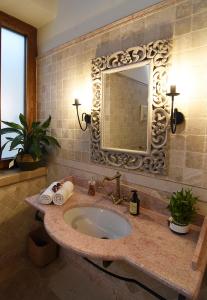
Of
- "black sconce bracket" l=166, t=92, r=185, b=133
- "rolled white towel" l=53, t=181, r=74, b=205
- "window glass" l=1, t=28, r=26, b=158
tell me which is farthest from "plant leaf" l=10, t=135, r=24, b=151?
"black sconce bracket" l=166, t=92, r=185, b=133

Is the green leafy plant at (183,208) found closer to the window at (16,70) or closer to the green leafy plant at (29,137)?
the green leafy plant at (29,137)

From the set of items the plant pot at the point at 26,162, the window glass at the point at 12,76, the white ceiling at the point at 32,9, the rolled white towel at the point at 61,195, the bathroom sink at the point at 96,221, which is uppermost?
the white ceiling at the point at 32,9

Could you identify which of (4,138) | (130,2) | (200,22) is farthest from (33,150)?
(200,22)

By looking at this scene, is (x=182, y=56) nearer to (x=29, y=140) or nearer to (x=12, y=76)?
(x=29, y=140)

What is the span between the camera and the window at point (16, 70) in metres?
1.89

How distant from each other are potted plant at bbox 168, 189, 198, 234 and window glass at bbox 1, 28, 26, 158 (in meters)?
1.71

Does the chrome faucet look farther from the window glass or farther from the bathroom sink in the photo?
the window glass

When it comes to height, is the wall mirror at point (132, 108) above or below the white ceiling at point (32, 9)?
below

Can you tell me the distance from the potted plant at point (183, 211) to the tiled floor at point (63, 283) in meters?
0.65

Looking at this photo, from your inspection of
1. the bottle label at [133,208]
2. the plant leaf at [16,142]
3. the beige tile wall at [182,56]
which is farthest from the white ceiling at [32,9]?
the bottle label at [133,208]

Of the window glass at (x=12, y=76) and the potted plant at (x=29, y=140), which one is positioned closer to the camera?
the potted plant at (x=29, y=140)

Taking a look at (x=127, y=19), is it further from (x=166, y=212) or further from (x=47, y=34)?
(x=166, y=212)

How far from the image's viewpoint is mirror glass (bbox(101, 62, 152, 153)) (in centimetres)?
126

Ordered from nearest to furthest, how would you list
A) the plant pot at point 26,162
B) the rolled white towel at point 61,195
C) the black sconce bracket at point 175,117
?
the black sconce bracket at point 175,117 → the rolled white towel at point 61,195 → the plant pot at point 26,162
